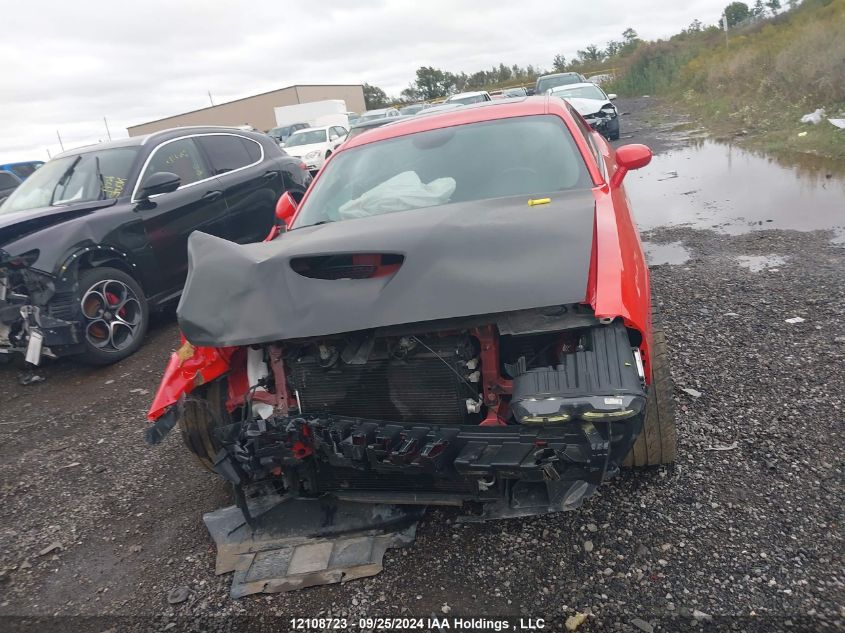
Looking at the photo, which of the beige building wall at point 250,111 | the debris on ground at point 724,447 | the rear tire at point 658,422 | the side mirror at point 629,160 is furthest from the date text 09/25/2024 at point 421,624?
the beige building wall at point 250,111

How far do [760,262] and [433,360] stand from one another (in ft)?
13.9

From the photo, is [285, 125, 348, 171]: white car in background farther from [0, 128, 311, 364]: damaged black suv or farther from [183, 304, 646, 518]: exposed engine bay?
[183, 304, 646, 518]: exposed engine bay

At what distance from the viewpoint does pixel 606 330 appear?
7.19 ft

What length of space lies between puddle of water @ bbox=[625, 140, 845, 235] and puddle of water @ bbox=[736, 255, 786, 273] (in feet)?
3.22

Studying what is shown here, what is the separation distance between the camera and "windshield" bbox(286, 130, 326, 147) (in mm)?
16891

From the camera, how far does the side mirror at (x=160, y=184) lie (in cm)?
539

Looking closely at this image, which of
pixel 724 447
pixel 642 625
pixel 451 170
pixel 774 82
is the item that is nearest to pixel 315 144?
pixel 774 82

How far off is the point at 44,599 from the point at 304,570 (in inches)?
46.1

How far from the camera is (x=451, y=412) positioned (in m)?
2.39

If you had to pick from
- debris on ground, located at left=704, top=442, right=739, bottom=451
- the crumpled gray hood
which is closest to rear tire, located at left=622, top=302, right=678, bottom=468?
debris on ground, located at left=704, top=442, right=739, bottom=451

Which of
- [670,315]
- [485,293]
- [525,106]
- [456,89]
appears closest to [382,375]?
[485,293]

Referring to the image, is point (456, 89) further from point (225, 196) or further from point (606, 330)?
point (606, 330)

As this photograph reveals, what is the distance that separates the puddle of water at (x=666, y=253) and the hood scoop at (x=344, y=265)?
4.00 m

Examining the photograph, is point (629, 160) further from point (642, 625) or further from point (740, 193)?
point (740, 193)
